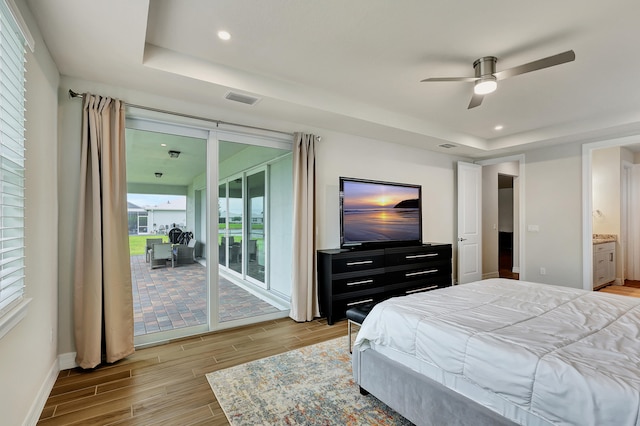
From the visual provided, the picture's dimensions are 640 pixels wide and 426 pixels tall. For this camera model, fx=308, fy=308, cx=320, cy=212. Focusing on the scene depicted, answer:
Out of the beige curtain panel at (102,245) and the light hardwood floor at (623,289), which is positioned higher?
the beige curtain panel at (102,245)

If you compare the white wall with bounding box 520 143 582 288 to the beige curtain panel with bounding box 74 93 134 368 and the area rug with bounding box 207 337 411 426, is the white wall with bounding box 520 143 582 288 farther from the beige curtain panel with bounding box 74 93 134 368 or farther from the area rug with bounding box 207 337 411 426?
the beige curtain panel with bounding box 74 93 134 368

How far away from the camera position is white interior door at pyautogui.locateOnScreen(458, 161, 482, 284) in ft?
18.6

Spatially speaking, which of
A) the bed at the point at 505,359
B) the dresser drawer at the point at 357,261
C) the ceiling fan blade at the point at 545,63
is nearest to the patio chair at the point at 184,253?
the dresser drawer at the point at 357,261

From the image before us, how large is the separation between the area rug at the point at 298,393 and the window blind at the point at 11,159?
1476mm

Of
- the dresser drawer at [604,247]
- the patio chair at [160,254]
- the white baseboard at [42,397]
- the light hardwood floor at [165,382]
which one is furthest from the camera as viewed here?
the dresser drawer at [604,247]

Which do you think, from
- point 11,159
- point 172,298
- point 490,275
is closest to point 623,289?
point 490,275

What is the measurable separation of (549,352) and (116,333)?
321cm

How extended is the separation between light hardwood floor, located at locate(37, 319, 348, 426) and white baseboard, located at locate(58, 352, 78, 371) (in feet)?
0.21

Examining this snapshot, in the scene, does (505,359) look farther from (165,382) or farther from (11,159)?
(11,159)

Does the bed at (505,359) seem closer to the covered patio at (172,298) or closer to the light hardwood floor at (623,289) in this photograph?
the covered patio at (172,298)

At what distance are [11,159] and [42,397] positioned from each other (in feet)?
5.47

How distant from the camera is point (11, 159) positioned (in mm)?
1611

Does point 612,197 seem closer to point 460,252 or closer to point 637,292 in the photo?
point 637,292

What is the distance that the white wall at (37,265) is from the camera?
1.68 meters
